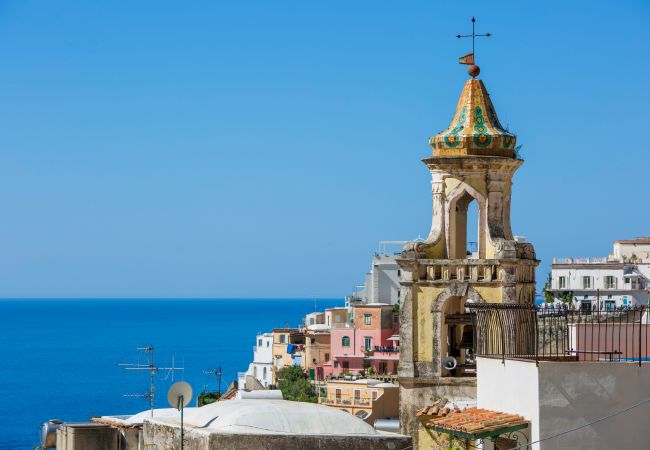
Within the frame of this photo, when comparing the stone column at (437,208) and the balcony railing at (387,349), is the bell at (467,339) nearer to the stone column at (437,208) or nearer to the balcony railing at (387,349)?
the stone column at (437,208)

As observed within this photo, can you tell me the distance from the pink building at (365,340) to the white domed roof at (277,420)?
84.7 m

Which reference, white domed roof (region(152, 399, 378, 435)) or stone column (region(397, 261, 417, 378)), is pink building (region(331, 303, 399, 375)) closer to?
stone column (region(397, 261, 417, 378))

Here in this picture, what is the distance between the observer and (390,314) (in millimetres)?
110938

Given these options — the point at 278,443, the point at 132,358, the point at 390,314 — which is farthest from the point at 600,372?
the point at 132,358

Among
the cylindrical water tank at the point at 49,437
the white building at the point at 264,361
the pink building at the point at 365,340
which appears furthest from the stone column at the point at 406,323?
the white building at the point at 264,361

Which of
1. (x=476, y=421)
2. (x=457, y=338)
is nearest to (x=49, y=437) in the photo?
(x=457, y=338)

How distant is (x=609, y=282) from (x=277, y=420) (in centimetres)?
9582

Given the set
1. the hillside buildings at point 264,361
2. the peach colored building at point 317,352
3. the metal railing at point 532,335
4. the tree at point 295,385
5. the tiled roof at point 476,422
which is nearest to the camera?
the tiled roof at point 476,422

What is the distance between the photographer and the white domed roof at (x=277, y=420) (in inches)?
809

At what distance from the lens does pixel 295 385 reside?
101m

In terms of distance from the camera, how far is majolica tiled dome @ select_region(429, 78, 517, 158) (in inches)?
1033

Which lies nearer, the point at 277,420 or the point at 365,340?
the point at 277,420

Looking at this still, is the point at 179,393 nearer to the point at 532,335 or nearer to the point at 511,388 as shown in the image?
the point at 532,335

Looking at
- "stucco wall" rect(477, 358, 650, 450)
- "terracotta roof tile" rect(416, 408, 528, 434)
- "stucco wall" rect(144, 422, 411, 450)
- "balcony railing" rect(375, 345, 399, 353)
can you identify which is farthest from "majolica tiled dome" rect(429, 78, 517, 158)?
"balcony railing" rect(375, 345, 399, 353)
